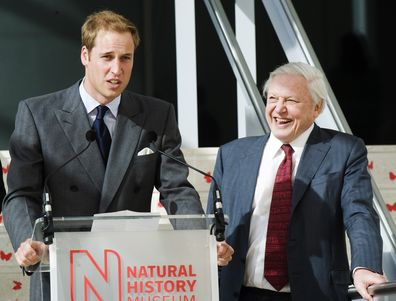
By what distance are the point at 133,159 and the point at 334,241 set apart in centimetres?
69

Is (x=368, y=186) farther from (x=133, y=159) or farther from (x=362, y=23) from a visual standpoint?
(x=362, y=23)

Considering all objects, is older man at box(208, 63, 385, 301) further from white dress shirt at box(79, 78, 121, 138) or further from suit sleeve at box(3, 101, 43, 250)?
suit sleeve at box(3, 101, 43, 250)

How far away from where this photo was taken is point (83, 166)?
3.80m

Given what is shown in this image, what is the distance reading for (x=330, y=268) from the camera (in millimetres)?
3957

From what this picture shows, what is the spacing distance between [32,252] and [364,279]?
100 centimetres

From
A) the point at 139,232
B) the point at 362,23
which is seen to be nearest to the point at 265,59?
the point at 362,23

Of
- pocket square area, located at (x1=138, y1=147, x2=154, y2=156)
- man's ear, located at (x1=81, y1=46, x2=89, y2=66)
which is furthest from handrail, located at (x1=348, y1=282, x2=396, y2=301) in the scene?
man's ear, located at (x1=81, y1=46, x2=89, y2=66)

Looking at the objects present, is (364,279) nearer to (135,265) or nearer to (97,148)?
(135,265)

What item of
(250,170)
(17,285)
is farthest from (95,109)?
(17,285)

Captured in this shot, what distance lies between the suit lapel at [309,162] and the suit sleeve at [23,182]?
32.0 inches

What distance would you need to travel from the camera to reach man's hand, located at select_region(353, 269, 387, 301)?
11.9ft

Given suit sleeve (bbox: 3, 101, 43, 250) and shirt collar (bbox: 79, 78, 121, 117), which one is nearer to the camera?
suit sleeve (bbox: 3, 101, 43, 250)

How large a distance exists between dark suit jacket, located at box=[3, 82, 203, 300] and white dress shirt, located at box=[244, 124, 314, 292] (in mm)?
248

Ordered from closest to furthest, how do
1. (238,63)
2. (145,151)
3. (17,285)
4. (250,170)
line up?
(145,151), (250,170), (17,285), (238,63)
